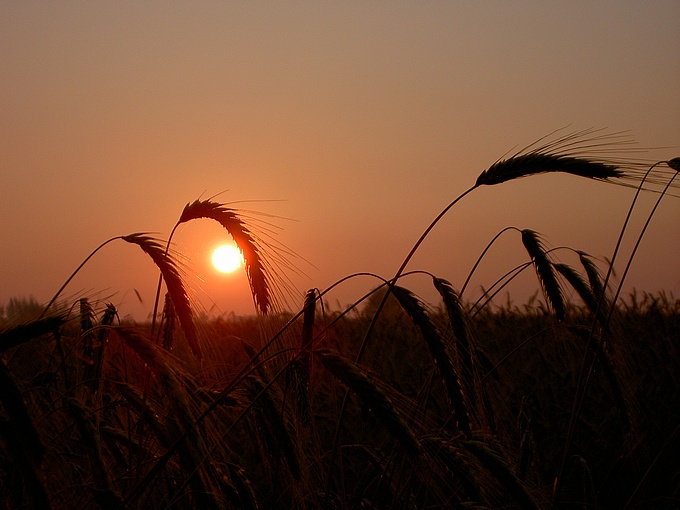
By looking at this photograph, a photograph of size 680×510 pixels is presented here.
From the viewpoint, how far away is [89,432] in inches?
87.0

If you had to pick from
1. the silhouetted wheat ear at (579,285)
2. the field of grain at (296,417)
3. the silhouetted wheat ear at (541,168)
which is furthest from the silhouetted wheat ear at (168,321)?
the silhouetted wheat ear at (579,285)

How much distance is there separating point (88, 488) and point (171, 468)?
285 mm

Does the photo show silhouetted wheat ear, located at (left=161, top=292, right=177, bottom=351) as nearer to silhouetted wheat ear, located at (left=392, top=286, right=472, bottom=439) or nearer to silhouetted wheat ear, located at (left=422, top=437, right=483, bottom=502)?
silhouetted wheat ear, located at (left=392, top=286, right=472, bottom=439)

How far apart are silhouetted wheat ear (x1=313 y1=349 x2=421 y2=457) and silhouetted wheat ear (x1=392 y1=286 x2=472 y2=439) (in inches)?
10.9

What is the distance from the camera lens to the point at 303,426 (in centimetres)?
252

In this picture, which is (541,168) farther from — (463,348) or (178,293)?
(178,293)

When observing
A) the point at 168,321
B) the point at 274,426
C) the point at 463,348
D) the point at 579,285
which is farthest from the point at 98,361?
the point at 579,285

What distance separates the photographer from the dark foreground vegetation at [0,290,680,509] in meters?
1.90

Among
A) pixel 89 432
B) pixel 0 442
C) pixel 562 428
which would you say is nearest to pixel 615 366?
pixel 562 428

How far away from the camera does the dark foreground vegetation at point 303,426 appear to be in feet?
6.22

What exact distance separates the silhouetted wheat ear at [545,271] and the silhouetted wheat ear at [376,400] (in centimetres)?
134

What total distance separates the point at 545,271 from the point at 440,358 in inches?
39.5

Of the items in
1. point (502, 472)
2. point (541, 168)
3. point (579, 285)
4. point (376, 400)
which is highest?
point (541, 168)

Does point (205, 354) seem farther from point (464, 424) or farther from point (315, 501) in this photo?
point (464, 424)
